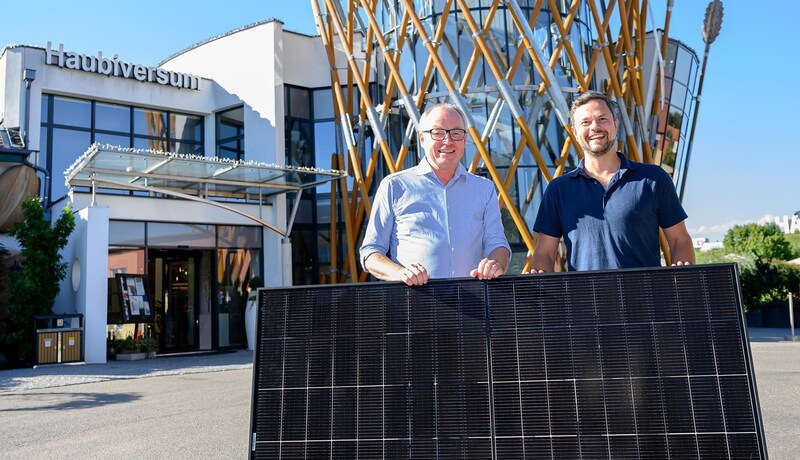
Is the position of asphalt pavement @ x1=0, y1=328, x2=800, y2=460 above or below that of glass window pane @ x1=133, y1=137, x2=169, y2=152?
below

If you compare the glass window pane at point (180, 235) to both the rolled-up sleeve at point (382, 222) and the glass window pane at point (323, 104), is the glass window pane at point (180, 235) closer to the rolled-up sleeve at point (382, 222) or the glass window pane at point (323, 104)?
the glass window pane at point (323, 104)

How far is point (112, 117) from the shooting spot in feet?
63.6

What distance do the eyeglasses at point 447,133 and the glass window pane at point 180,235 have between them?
582 inches

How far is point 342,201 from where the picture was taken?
20344mm

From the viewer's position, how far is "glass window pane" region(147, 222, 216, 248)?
16788mm

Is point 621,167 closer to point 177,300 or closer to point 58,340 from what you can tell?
point 58,340

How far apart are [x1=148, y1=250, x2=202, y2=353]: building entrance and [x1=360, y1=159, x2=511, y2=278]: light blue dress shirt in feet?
49.8

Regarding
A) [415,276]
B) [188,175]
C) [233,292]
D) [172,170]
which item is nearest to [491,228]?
[415,276]

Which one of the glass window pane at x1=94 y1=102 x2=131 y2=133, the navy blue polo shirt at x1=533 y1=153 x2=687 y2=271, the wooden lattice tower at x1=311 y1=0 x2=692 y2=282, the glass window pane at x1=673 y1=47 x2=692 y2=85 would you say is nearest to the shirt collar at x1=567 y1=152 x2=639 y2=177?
the navy blue polo shirt at x1=533 y1=153 x2=687 y2=271

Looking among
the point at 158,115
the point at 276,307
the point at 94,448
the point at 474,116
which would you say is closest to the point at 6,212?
the point at 158,115

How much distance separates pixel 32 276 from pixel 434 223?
13.7 metres

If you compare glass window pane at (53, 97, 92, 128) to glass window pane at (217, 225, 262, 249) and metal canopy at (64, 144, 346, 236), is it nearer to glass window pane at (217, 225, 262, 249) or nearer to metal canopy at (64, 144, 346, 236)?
metal canopy at (64, 144, 346, 236)

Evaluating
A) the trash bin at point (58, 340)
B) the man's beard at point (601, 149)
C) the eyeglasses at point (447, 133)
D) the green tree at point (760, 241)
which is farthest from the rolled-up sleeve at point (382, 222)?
the green tree at point (760, 241)

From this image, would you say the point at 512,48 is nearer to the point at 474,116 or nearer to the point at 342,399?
the point at 474,116
